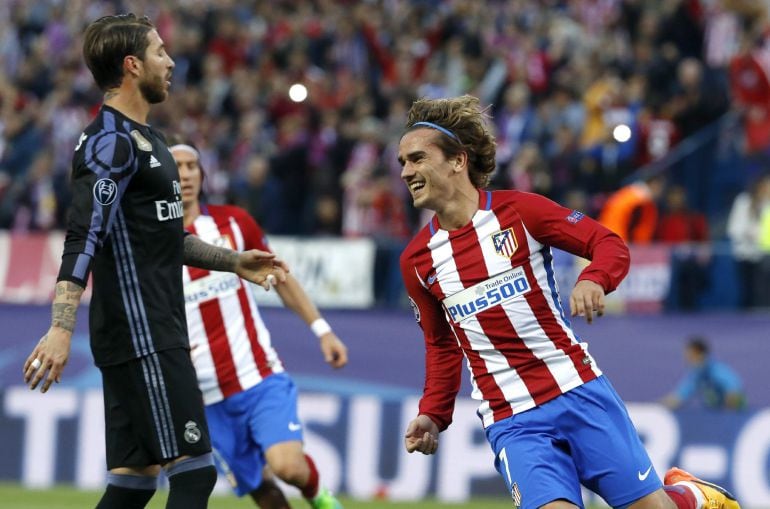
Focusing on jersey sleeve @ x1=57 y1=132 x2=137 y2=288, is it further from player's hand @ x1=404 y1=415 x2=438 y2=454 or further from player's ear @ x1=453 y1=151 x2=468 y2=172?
player's hand @ x1=404 y1=415 x2=438 y2=454

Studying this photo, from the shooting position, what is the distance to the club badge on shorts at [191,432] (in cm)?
573

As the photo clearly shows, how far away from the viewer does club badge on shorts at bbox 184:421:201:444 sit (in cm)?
573

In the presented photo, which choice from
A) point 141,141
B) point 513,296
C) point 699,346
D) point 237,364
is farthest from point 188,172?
point 699,346

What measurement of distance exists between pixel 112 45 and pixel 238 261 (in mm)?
1069

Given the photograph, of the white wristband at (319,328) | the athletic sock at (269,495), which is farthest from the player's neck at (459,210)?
the athletic sock at (269,495)

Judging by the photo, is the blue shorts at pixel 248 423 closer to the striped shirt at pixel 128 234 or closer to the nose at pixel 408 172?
the striped shirt at pixel 128 234

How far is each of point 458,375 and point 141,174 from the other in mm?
1635

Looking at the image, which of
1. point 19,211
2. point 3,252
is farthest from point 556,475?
point 19,211

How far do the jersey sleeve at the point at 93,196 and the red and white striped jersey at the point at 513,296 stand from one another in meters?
1.35

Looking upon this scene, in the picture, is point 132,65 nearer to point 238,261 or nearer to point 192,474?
point 238,261

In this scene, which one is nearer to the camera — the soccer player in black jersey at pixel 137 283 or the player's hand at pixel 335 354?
the soccer player in black jersey at pixel 137 283

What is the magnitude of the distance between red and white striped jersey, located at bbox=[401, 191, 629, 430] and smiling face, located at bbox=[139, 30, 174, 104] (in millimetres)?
1328

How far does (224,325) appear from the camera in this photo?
806cm

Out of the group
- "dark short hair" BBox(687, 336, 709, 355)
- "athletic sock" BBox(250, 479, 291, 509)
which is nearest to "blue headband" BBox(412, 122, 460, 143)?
"athletic sock" BBox(250, 479, 291, 509)
